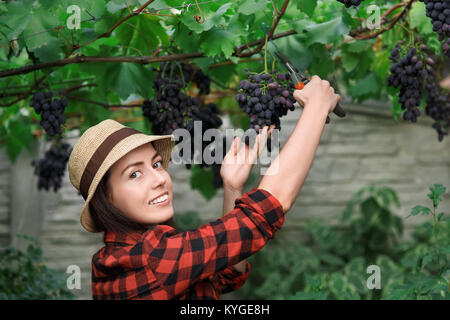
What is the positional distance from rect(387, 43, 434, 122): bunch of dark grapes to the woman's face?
816 mm

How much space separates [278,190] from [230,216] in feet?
0.40

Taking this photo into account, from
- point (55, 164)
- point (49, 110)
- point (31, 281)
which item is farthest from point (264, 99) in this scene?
point (55, 164)

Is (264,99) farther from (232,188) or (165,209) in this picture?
(165,209)

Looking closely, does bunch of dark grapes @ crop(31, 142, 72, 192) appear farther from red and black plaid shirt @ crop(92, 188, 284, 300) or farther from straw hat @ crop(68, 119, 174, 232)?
red and black plaid shirt @ crop(92, 188, 284, 300)

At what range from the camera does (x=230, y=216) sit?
1173 millimetres

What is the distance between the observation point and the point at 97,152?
1325 mm

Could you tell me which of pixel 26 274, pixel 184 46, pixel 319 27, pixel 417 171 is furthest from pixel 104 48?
pixel 417 171

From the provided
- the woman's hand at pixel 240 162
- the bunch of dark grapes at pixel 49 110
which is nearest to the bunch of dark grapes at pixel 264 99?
the woman's hand at pixel 240 162

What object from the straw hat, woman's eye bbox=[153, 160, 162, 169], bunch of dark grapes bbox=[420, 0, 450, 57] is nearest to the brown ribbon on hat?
the straw hat

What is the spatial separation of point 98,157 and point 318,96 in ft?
1.86

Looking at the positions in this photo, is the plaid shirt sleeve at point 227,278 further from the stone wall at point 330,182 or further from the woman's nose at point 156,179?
the stone wall at point 330,182

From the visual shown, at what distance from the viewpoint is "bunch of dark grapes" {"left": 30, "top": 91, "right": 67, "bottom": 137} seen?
5.91 ft

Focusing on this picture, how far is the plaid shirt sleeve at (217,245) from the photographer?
45.1 inches
